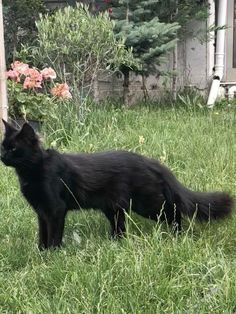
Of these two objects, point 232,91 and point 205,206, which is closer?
point 205,206

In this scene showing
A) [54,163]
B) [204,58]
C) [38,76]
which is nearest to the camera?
[54,163]

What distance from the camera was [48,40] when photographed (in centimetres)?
621

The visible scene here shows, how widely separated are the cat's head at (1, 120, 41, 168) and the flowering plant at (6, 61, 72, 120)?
248 centimetres

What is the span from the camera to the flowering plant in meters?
5.96

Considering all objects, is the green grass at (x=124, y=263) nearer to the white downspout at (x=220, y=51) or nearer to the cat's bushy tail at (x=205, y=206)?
the cat's bushy tail at (x=205, y=206)

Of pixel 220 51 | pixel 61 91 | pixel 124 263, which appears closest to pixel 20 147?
pixel 124 263

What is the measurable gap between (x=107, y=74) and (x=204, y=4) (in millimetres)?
1891

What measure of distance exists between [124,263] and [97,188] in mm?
821

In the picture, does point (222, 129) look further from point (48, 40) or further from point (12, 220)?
point (12, 220)

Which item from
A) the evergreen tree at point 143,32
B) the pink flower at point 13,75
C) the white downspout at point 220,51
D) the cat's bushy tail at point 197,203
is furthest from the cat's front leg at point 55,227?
the white downspout at point 220,51

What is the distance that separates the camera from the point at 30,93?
651 cm

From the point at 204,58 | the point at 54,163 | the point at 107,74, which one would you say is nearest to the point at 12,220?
the point at 54,163

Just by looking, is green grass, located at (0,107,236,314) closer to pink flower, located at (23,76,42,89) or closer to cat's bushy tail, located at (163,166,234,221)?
cat's bushy tail, located at (163,166,234,221)

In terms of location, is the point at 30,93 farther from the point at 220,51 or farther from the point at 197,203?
the point at 220,51
